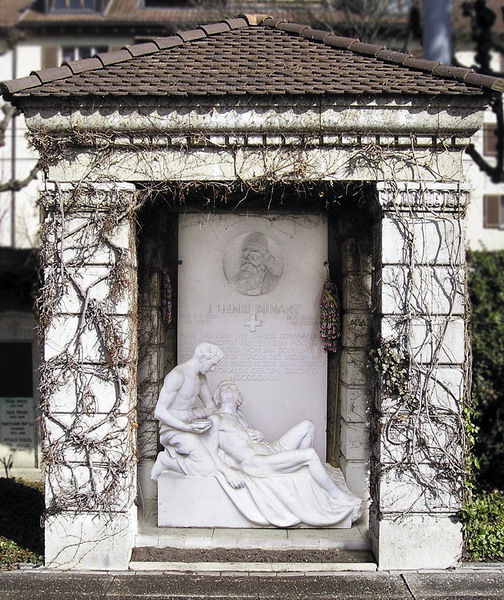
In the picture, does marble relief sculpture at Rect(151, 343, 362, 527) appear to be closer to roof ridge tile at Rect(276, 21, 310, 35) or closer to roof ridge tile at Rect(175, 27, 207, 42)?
roof ridge tile at Rect(175, 27, 207, 42)

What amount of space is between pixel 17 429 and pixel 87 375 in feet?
15.4

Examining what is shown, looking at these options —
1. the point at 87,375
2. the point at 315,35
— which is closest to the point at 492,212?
the point at 315,35

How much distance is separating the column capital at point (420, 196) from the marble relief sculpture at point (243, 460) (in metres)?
2.27

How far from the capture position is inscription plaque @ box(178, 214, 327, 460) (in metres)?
7.63

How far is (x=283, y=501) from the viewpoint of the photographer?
6.67 meters

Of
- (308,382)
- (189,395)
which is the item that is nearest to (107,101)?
(189,395)

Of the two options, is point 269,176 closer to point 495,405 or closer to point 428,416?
point 428,416

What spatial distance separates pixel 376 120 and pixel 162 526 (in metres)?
4.32

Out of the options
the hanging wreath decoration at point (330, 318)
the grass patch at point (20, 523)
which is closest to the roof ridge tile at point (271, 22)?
the hanging wreath decoration at point (330, 318)

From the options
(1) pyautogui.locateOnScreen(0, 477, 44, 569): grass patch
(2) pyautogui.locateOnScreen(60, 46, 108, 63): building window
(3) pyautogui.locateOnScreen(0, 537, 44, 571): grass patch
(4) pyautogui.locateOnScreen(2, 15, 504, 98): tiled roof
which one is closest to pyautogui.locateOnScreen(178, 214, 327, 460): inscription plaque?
(4) pyautogui.locateOnScreen(2, 15, 504, 98): tiled roof

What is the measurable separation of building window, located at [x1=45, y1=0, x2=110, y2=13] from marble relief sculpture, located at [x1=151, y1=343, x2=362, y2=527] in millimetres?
15087

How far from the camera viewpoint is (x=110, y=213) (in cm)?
623

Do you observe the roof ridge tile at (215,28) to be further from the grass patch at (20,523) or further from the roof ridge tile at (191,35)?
the grass patch at (20,523)

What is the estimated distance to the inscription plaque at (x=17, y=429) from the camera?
1021cm
